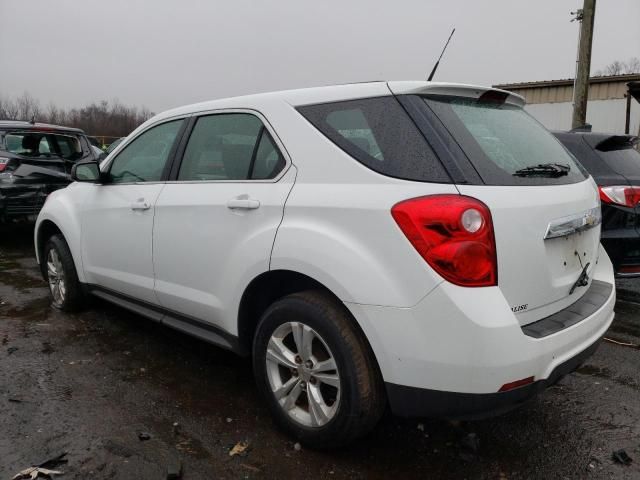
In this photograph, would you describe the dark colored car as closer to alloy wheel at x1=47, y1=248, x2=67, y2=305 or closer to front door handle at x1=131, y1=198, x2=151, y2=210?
front door handle at x1=131, y1=198, x2=151, y2=210

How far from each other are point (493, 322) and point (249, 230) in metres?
1.24

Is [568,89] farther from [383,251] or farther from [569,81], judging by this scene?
[383,251]

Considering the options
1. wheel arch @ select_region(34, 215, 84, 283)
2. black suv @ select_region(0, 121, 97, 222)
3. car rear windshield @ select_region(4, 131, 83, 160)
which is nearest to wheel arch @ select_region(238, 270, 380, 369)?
wheel arch @ select_region(34, 215, 84, 283)

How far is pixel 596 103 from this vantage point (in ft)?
56.7

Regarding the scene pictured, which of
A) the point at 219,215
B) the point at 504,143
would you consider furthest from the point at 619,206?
the point at 219,215

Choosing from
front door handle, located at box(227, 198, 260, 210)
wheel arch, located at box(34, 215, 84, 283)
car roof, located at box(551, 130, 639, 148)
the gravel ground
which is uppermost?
car roof, located at box(551, 130, 639, 148)

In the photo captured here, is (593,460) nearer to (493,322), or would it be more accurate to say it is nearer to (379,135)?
(493,322)

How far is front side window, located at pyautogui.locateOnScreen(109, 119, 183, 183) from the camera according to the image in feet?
11.1

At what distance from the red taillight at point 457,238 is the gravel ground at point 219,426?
101cm

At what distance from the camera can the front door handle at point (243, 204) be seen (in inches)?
102

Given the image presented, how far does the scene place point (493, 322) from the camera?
1948 mm

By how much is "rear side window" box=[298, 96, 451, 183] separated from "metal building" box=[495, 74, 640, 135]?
15465 millimetres

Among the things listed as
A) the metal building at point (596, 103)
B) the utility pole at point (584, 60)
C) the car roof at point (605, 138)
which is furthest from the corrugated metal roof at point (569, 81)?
the car roof at point (605, 138)

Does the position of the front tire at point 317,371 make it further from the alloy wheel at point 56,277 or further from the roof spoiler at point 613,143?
the roof spoiler at point 613,143
